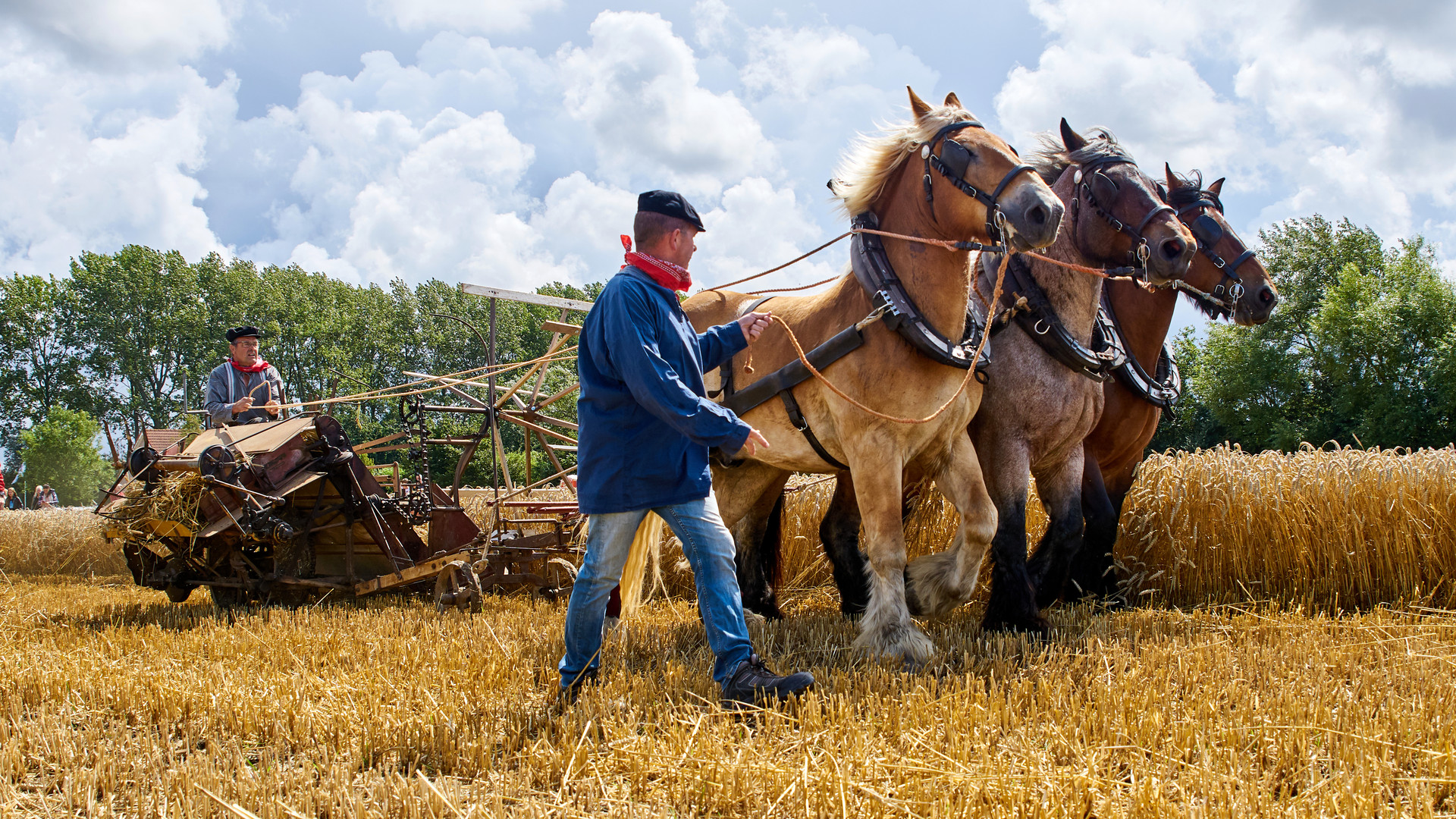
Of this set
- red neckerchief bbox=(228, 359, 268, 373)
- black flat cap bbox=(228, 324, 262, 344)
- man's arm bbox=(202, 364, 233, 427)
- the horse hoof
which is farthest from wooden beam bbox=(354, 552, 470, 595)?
the horse hoof

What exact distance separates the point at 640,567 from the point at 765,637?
0.84m

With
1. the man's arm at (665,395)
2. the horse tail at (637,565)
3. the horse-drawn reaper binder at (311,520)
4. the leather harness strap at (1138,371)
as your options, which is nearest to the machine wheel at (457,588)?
the horse-drawn reaper binder at (311,520)

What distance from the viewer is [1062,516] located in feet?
16.2

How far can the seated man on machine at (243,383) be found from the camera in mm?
7074

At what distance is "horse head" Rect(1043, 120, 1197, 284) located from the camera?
4.85 meters

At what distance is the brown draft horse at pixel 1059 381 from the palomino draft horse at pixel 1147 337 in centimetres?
59

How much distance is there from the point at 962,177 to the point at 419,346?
4769 centimetres

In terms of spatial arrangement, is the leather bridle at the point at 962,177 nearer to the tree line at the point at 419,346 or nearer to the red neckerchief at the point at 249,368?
the red neckerchief at the point at 249,368

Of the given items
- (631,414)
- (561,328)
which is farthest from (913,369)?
(561,328)

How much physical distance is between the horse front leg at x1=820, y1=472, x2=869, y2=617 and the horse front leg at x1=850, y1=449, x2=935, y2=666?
50.7 inches

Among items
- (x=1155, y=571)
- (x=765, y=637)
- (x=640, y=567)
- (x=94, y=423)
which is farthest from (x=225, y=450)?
(x=94, y=423)

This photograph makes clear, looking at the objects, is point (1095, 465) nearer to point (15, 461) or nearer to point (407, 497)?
point (407, 497)

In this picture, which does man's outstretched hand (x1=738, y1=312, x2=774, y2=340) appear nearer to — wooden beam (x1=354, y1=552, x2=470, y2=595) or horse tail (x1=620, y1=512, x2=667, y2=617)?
horse tail (x1=620, y1=512, x2=667, y2=617)

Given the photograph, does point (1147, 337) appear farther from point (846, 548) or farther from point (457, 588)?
point (457, 588)
